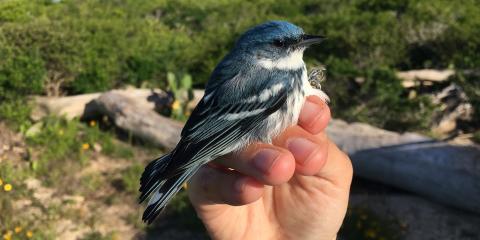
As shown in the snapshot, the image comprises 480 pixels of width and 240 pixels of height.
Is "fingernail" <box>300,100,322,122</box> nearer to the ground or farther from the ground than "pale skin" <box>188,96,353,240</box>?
farther from the ground

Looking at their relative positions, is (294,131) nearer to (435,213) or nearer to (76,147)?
(435,213)

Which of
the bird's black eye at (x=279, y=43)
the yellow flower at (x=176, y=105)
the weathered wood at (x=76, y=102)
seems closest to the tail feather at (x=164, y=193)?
the bird's black eye at (x=279, y=43)

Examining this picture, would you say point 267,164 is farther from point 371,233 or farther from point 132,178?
point 132,178

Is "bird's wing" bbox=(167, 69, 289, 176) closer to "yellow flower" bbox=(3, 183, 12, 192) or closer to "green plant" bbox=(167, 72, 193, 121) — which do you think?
"yellow flower" bbox=(3, 183, 12, 192)

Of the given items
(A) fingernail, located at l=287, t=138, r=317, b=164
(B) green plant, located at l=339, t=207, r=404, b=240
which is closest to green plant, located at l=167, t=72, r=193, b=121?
(B) green plant, located at l=339, t=207, r=404, b=240

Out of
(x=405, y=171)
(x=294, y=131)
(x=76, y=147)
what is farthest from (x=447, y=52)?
(x=294, y=131)

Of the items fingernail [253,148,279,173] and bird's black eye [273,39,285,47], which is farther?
bird's black eye [273,39,285,47]

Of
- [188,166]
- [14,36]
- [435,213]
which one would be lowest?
[435,213]
